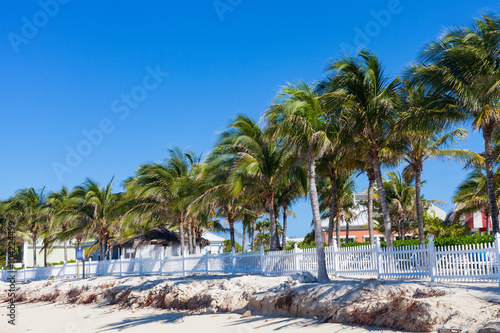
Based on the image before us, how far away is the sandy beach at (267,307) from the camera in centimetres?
1088

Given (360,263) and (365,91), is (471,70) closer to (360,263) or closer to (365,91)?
(365,91)

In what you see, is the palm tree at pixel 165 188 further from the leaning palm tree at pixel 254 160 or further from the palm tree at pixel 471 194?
the palm tree at pixel 471 194

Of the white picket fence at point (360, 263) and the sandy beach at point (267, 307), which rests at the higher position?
the white picket fence at point (360, 263)

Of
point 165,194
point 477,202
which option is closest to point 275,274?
point 165,194

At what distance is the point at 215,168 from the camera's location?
934 inches

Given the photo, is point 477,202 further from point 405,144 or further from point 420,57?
point 420,57

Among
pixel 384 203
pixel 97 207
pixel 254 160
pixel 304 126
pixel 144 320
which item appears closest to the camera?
pixel 304 126

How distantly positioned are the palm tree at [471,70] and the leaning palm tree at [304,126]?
14.5ft

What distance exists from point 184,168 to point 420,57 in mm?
17933

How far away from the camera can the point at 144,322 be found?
16500 mm

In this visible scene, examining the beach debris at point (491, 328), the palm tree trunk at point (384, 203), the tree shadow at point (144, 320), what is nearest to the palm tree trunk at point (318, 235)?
the palm tree trunk at point (384, 203)

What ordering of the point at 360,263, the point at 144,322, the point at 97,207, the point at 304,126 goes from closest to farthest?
the point at 304,126 → the point at 360,263 → the point at 144,322 → the point at 97,207

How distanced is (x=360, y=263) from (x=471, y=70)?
791cm

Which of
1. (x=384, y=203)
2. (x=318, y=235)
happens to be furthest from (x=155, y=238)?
(x=318, y=235)
